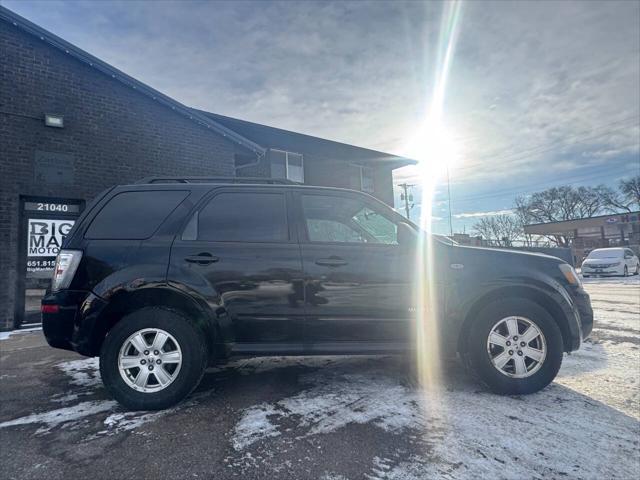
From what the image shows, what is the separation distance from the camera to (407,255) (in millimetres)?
3279

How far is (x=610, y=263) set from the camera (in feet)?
57.8

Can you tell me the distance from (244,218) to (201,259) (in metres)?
0.55

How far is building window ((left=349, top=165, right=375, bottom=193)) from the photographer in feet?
56.3

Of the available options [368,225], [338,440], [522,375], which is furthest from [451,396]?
[368,225]

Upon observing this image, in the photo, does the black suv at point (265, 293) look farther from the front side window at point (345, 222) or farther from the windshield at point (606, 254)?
the windshield at point (606, 254)

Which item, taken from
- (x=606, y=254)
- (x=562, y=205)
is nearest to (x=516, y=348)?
(x=606, y=254)

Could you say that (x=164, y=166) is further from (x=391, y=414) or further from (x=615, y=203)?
(x=615, y=203)

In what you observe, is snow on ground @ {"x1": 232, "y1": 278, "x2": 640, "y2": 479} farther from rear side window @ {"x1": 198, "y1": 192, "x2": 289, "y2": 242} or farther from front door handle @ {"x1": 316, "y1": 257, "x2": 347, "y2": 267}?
rear side window @ {"x1": 198, "y1": 192, "x2": 289, "y2": 242}

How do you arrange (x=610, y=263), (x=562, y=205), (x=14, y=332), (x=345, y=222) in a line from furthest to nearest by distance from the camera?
(x=562, y=205) < (x=610, y=263) < (x=14, y=332) < (x=345, y=222)

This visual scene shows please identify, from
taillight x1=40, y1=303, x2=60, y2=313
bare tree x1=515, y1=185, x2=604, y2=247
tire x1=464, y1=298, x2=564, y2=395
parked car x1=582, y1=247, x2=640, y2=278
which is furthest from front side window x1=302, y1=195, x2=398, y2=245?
bare tree x1=515, y1=185, x2=604, y2=247

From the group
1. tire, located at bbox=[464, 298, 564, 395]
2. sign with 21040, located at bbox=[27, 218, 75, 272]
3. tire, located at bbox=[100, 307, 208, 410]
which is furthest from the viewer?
sign with 21040, located at bbox=[27, 218, 75, 272]

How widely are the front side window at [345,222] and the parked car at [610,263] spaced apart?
19.8m

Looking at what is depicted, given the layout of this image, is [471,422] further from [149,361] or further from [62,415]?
[62,415]

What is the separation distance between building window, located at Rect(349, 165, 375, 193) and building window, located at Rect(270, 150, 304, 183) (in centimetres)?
311
